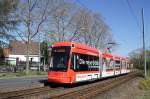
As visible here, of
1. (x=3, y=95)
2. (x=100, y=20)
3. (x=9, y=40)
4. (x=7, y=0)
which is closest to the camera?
(x=3, y=95)

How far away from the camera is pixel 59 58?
25.4 m

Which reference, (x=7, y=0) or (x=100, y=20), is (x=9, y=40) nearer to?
(x=7, y=0)

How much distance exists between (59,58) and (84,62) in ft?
10.4

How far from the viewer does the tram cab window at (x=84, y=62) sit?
25562 millimetres

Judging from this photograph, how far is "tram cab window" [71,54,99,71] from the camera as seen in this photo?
2556cm

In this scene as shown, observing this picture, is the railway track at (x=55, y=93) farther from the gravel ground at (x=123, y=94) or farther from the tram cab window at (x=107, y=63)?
the tram cab window at (x=107, y=63)

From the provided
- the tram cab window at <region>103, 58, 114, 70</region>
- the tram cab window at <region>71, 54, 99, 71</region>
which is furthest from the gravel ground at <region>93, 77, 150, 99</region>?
the tram cab window at <region>103, 58, 114, 70</region>

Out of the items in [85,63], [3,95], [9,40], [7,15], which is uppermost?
[7,15]

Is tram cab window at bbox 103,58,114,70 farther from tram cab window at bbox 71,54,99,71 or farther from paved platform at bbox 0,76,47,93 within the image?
paved platform at bbox 0,76,47,93

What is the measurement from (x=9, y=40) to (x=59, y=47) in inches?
1414

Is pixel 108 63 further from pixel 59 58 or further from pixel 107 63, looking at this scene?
pixel 59 58

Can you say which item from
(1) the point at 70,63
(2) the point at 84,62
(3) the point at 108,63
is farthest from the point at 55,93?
(3) the point at 108,63

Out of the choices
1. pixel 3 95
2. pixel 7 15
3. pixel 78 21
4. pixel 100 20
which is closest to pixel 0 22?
pixel 7 15

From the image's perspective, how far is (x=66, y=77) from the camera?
2486 cm
